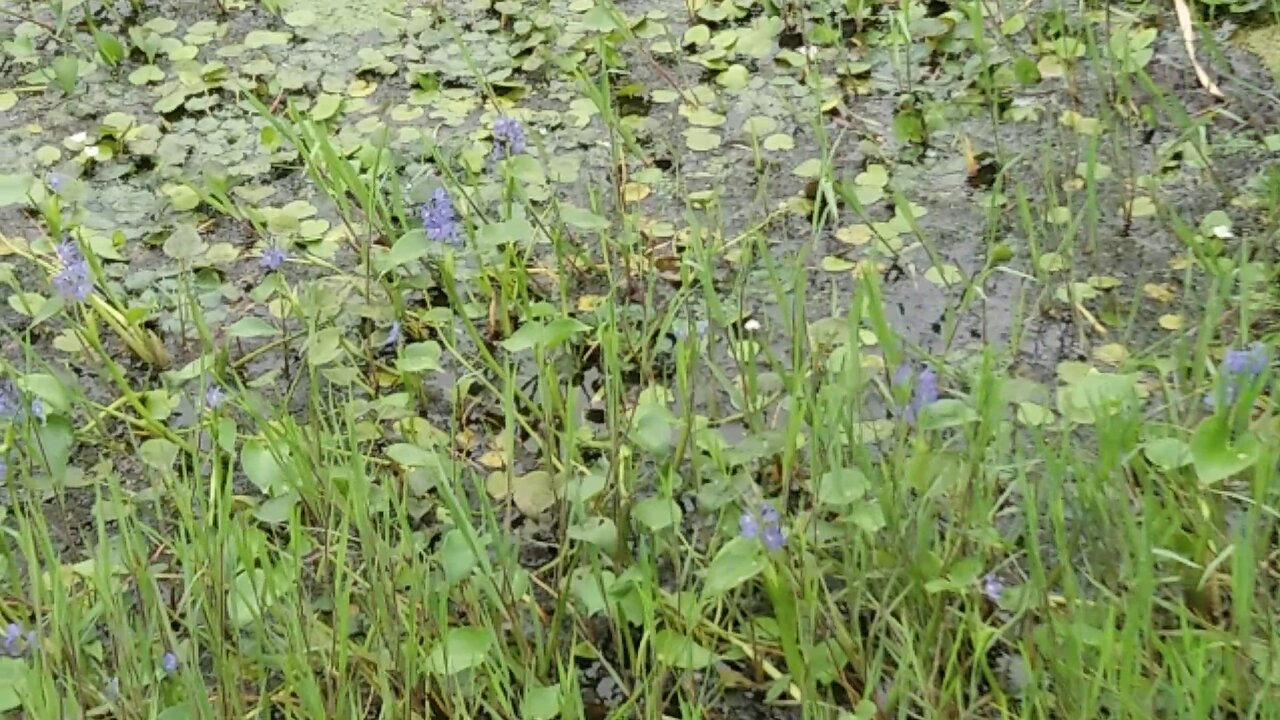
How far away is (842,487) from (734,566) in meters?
0.15

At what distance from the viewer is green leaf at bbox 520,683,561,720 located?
1588 mm

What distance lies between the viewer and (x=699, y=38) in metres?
2.79

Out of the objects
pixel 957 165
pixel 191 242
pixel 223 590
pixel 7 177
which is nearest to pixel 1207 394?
pixel 957 165

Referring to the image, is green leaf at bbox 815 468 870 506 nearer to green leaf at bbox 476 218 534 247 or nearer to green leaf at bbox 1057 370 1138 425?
green leaf at bbox 1057 370 1138 425

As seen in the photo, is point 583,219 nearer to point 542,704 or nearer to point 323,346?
point 323,346

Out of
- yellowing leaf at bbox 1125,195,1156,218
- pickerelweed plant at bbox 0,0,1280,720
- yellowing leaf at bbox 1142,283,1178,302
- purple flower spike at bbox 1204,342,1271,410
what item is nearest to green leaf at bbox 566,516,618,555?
pickerelweed plant at bbox 0,0,1280,720

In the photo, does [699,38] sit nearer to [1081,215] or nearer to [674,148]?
[674,148]

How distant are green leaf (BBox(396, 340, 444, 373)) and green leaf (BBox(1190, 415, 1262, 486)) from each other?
0.97 metres

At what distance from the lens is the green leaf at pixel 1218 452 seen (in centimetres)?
155

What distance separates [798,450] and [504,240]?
0.50 m

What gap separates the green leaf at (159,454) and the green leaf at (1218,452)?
118cm

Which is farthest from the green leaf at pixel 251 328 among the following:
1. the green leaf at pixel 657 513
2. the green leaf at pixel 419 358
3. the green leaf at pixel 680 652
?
the green leaf at pixel 680 652

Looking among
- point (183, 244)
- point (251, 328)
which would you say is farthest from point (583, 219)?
point (183, 244)

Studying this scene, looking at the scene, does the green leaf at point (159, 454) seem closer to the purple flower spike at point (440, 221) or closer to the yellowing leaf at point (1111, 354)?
the purple flower spike at point (440, 221)
